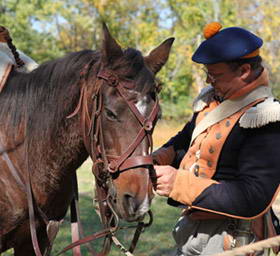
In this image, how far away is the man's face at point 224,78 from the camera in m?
2.24

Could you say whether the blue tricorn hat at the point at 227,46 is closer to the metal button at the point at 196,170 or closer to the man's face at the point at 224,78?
the man's face at the point at 224,78

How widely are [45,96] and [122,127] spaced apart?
751 millimetres

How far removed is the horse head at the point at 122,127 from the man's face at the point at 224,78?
0.32m

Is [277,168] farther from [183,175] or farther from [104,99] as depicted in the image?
[104,99]


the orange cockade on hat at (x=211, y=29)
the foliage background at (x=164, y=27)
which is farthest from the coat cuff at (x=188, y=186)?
the foliage background at (x=164, y=27)

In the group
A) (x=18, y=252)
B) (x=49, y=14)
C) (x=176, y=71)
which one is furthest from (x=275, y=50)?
(x=18, y=252)

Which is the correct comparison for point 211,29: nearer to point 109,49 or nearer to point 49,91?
point 109,49

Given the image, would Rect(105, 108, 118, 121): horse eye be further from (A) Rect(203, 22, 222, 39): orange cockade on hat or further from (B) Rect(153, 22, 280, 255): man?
(A) Rect(203, 22, 222, 39): orange cockade on hat

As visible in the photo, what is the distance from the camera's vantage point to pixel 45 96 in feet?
8.89

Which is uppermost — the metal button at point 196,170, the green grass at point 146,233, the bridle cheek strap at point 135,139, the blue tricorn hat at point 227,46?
the blue tricorn hat at point 227,46

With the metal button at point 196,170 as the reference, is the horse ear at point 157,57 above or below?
above

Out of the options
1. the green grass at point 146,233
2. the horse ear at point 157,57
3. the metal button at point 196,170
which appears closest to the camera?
the metal button at point 196,170

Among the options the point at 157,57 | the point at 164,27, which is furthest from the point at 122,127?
the point at 164,27

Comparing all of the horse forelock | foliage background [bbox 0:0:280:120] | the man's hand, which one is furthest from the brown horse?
foliage background [bbox 0:0:280:120]
